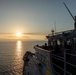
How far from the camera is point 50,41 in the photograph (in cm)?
2670

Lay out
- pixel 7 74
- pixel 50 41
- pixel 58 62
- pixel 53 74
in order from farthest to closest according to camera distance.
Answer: pixel 7 74, pixel 50 41, pixel 58 62, pixel 53 74

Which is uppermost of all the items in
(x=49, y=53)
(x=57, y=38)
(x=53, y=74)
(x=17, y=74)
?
(x=57, y=38)

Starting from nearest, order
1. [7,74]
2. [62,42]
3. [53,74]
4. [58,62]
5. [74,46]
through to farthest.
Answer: [53,74] < [58,62] < [74,46] < [62,42] < [7,74]

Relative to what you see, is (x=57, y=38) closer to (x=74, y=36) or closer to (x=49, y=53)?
(x=74, y=36)

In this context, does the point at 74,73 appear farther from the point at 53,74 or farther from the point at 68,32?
the point at 68,32

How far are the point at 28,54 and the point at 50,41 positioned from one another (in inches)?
547

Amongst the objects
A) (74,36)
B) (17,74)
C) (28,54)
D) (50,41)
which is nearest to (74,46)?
(74,36)

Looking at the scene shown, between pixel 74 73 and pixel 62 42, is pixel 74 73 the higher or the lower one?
the lower one

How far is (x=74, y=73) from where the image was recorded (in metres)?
14.0

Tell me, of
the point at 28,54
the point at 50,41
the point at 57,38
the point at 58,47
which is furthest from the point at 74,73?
the point at 28,54

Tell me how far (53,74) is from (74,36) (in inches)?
226

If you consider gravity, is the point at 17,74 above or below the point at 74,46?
below

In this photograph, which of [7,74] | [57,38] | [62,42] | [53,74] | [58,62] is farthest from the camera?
[7,74]

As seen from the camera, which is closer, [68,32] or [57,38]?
[68,32]
